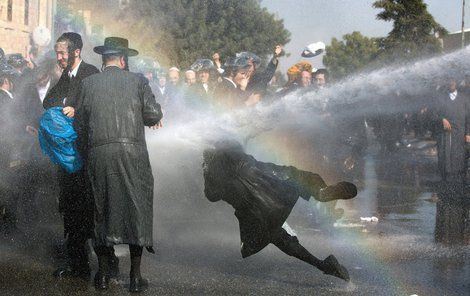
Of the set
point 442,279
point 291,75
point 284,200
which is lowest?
point 442,279

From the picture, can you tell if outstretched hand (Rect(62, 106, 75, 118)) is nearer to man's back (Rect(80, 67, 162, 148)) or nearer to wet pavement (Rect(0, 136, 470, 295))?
man's back (Rect(80, 67, 162, 148))

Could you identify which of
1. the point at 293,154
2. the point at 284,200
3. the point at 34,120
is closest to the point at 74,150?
the point at 284,200

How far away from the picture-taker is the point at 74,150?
593 centimetres

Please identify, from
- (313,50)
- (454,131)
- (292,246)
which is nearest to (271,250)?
(292,246)

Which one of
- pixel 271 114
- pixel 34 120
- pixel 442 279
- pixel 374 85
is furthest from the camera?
pixel 374 85

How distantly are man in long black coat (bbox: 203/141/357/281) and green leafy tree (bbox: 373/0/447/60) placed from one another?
2298 cm

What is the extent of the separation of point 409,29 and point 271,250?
2339 cm

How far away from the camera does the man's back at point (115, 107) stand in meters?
5.69

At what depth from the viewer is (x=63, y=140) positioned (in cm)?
591

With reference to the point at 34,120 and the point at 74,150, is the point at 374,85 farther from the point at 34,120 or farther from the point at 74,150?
the point at 74,150

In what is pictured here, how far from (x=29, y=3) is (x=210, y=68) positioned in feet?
93.0

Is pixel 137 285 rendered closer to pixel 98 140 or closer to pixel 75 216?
pixel 75 216

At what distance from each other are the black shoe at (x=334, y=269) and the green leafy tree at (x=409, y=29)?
76.0 ft

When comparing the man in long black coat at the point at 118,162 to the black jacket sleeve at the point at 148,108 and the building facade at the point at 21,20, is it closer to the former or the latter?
the black jacket sleeve at the point at 148,108
